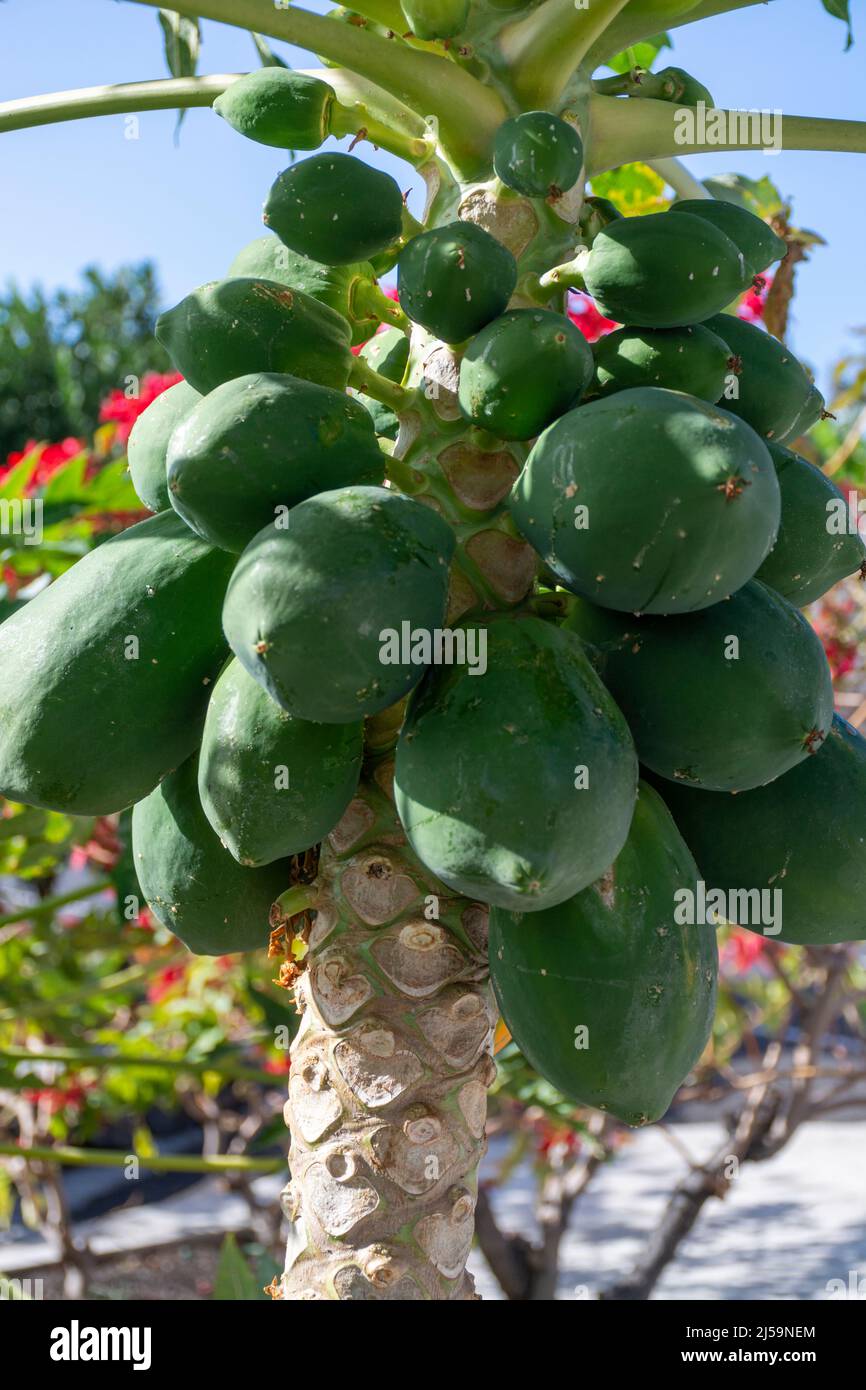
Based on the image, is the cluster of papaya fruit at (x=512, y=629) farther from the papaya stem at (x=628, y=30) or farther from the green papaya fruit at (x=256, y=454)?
the papaya stem at (x=628, y=30)

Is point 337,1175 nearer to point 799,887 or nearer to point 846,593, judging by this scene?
point 799,887

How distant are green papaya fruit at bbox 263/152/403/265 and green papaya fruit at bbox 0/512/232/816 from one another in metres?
0.27

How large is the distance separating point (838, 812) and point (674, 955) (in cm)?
21

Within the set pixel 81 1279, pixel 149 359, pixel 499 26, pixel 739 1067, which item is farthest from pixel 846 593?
pixel 149 359

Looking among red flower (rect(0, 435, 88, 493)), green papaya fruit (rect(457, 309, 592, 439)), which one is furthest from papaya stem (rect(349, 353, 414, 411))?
red flower (rect(0, 435, 88, 493))

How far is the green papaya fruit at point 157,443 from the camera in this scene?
110 cm

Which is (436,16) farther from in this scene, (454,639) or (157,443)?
(454,639)

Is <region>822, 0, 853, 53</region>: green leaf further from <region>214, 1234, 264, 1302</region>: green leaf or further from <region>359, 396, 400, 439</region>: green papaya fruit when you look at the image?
<region>214, 1234, 264, 1302</region>: green leaf

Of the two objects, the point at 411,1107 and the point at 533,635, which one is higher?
the point at 533,635

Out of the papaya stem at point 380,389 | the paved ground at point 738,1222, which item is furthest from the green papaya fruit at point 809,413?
the paved ground at point 738,1222

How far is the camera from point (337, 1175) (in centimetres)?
99

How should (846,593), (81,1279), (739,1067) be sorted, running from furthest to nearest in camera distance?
1. (739,1067)
2. (846,593)
3. (81,1279)

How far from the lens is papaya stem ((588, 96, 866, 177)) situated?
1.18m

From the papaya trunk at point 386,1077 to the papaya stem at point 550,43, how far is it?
0.64m
